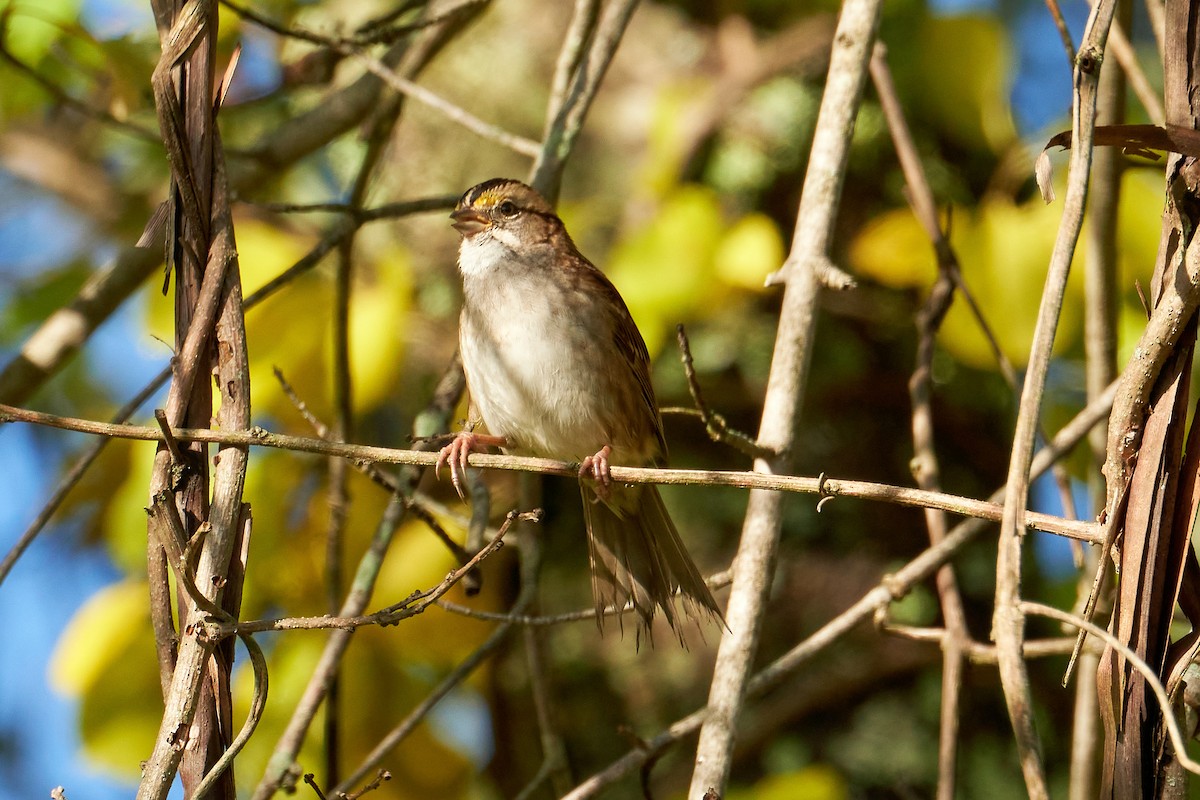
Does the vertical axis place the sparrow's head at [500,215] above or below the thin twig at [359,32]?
below

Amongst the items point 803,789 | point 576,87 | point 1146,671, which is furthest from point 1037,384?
point 576,87

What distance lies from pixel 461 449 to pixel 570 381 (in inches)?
18.3

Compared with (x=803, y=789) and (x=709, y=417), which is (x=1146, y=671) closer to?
(x=709, y=417)

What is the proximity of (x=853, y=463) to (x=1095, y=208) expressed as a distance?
185 centimetres

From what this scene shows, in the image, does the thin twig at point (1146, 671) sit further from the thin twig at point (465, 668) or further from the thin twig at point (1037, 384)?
the thin twig at point (465, 668)

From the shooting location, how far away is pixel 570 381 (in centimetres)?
363

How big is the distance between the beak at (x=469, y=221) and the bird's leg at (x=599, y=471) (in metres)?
0.93

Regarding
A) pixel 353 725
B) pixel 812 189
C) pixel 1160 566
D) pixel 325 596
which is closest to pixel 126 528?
pixel 325 596

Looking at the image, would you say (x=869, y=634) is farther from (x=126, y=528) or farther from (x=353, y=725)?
(x=126, y=528)

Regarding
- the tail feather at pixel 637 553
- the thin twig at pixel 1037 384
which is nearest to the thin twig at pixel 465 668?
the tail feather at pixel 637 553

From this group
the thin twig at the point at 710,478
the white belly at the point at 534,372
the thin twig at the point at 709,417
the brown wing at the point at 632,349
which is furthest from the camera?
the brown wing at the point at 632,349

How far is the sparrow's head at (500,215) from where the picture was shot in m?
Result: 3.93

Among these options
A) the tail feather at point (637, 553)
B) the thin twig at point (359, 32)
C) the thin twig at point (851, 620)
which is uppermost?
the thin twig at point (359, 32)

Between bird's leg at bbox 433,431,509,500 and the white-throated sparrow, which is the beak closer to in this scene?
the white-throated sparrow
